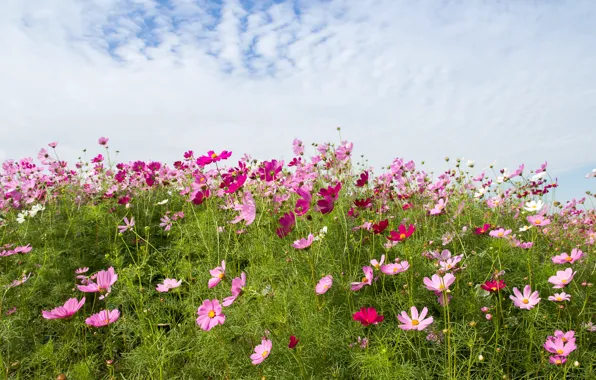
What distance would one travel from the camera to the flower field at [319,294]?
5.91 ft

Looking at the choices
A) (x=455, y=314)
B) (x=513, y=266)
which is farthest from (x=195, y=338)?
(x=513, y=266)

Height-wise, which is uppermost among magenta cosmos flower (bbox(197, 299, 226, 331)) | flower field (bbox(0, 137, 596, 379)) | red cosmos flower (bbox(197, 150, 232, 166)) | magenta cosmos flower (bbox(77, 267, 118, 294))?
red cosmos flower (bbox(197, 150, 232, 166))

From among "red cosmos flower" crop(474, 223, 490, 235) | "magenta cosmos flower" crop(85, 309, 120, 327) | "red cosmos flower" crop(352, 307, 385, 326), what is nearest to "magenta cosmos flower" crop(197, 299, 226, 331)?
"magenta cosmos flower" crop(85, 309, 120, 327)

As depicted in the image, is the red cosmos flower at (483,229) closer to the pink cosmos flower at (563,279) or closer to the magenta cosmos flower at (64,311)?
the pink cosmos flower at (563,279)

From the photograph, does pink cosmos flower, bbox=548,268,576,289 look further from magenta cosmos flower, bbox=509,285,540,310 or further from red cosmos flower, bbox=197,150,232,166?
red cosmos flower, bbox=197,150,232,166

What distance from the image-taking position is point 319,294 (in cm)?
204

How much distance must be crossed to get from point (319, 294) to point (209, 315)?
0.58m

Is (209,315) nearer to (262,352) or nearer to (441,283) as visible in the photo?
(262,352)

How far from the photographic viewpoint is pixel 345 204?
3182mm

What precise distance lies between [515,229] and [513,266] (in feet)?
2.47

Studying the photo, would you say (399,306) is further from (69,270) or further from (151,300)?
(69,270)

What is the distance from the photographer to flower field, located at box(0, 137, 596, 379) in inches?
70.9

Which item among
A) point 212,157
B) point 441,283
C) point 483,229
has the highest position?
point 212,157

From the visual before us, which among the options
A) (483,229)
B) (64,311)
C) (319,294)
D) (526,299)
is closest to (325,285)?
(319,294)
